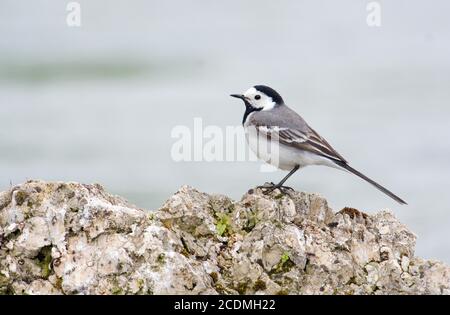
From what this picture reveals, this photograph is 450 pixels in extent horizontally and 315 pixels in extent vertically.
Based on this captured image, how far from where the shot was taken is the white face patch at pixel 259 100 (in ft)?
39.6

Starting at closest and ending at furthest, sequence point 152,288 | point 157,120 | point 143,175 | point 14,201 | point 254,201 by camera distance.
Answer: point 152,288
point 14,201
point 254,201
point 143,175
point 157,120

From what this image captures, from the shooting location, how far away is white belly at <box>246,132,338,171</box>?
11.4 meters

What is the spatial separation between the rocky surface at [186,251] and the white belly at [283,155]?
2804 millimetres

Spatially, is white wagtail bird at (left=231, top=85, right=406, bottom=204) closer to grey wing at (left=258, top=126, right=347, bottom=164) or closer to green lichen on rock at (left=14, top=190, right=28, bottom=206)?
grey wing at (left=258, top=126, right=347, bottom=164)

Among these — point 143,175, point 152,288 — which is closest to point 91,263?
point 152,288

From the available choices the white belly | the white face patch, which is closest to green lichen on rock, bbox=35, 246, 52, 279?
the white belly

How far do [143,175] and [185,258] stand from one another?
Result: 1021 centimetres

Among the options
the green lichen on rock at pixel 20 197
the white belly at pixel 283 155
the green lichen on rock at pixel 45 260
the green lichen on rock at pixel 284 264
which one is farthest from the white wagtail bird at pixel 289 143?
the green lichen on rock at pixel 45 260

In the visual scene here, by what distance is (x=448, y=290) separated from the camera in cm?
793

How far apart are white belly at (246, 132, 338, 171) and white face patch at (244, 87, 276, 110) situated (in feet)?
2.01

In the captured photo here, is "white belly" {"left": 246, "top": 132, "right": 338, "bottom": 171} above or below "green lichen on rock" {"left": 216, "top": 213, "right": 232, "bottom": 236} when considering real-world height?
above

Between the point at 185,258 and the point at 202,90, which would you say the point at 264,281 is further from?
the point at 202,90

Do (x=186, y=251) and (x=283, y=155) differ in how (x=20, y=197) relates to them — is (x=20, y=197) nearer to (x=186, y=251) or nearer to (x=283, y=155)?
(x=186, y=251)

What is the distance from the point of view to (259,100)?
12.2 metres
